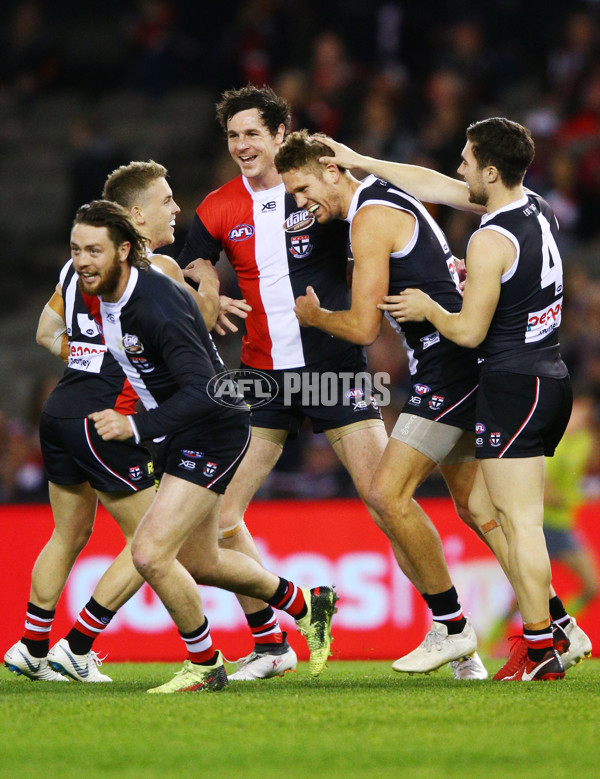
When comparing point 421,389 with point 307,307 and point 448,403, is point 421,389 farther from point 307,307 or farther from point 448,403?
point 307,307

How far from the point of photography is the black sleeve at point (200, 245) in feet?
23.0

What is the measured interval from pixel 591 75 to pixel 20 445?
24.3 ft

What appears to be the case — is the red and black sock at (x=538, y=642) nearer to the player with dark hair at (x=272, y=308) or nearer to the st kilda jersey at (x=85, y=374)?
the player with dark hair at (x=272, y=308)

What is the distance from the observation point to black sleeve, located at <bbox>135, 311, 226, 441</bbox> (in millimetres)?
5426

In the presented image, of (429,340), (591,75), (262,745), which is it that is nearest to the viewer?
(262,745)

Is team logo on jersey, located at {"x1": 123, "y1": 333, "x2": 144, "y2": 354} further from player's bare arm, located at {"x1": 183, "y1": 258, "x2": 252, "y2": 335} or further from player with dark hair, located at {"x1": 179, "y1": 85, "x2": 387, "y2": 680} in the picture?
player with dark hair, located at {"x1": 179, "y1": 85, "x2": 387, "y2": 680}

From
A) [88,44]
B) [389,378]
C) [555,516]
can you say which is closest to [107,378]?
[555,516]

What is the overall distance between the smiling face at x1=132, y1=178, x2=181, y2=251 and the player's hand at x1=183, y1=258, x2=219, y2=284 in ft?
1.02

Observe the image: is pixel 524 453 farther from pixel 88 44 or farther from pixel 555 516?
pixel 88 44

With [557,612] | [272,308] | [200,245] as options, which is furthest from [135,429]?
[557,612]

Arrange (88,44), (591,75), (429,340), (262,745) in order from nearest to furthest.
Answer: (262,745)
(429,340)
(591,75)
(88,44)

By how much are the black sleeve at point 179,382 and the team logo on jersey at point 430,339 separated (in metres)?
1.41

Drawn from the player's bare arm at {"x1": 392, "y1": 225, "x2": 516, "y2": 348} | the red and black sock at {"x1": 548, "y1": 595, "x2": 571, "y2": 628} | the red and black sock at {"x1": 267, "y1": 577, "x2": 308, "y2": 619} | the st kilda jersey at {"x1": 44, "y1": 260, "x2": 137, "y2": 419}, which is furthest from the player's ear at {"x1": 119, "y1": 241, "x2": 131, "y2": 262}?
the red and black sock at {"x1": 548, "y1": 595, "x2": 571, "y2": 628}

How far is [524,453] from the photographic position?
588cm
